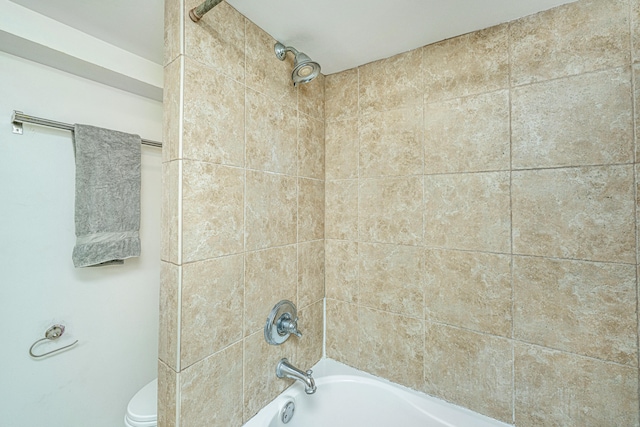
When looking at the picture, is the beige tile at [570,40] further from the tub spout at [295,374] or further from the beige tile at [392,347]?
the tub spout at [295,374]

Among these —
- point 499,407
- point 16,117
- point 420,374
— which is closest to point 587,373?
point 499,407

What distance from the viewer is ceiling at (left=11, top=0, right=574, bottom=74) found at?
997 millimetres

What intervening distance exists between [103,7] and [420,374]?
7.13 feet

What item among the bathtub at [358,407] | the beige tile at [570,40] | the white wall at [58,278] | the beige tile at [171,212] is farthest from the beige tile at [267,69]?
the bathtub at [358,407]

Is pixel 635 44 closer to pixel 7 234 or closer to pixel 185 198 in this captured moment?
pixel 185 198

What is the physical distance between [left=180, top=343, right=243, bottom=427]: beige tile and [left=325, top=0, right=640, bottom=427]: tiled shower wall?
0.70 metres

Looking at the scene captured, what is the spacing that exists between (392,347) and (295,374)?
0.53 metres

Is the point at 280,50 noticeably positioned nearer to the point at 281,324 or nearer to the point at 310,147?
the point at 310,147

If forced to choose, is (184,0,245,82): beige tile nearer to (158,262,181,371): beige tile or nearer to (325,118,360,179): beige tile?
(325,118,360,179): beige tile

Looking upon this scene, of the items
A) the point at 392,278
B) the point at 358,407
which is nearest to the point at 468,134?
the point at 392,278

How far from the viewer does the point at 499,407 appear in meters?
1.09

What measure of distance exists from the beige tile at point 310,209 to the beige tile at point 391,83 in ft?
1.75

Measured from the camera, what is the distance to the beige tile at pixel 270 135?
110 centimetres

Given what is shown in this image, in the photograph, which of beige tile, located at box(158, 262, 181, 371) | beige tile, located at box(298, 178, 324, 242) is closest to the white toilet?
beige tile, located at box(158, 262, 181, 371)
